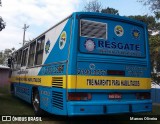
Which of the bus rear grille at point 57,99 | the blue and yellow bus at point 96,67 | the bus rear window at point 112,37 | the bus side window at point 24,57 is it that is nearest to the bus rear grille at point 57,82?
the blue and yellow bus at point 96,67

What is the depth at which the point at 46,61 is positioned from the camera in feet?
29.6

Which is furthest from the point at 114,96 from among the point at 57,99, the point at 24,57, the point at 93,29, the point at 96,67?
the point at 24,57

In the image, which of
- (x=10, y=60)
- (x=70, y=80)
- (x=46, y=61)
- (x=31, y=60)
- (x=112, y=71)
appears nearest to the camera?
(x=70, y=80)

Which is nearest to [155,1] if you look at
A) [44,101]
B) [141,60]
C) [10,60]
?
[10,60]

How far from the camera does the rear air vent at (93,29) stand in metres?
7.58

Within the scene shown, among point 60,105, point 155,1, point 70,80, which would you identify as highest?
point 155,1

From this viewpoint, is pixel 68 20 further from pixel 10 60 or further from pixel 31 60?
pixel 10 60

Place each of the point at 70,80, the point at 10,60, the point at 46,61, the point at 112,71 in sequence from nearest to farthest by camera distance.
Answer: the point at 70,80 < the point at 112,71 < the point at 46,61 < the point at 10,60

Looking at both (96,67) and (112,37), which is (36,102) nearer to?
(96,67)

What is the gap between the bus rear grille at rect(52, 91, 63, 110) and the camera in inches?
293

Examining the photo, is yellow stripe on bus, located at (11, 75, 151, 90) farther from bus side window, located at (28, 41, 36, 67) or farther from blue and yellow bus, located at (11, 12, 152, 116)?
bus side window, located at (28, 41, 36, 67)

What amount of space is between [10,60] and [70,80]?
11.0 m

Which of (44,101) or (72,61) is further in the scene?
(44,101)

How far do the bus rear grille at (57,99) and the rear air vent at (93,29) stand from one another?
5.60ft
